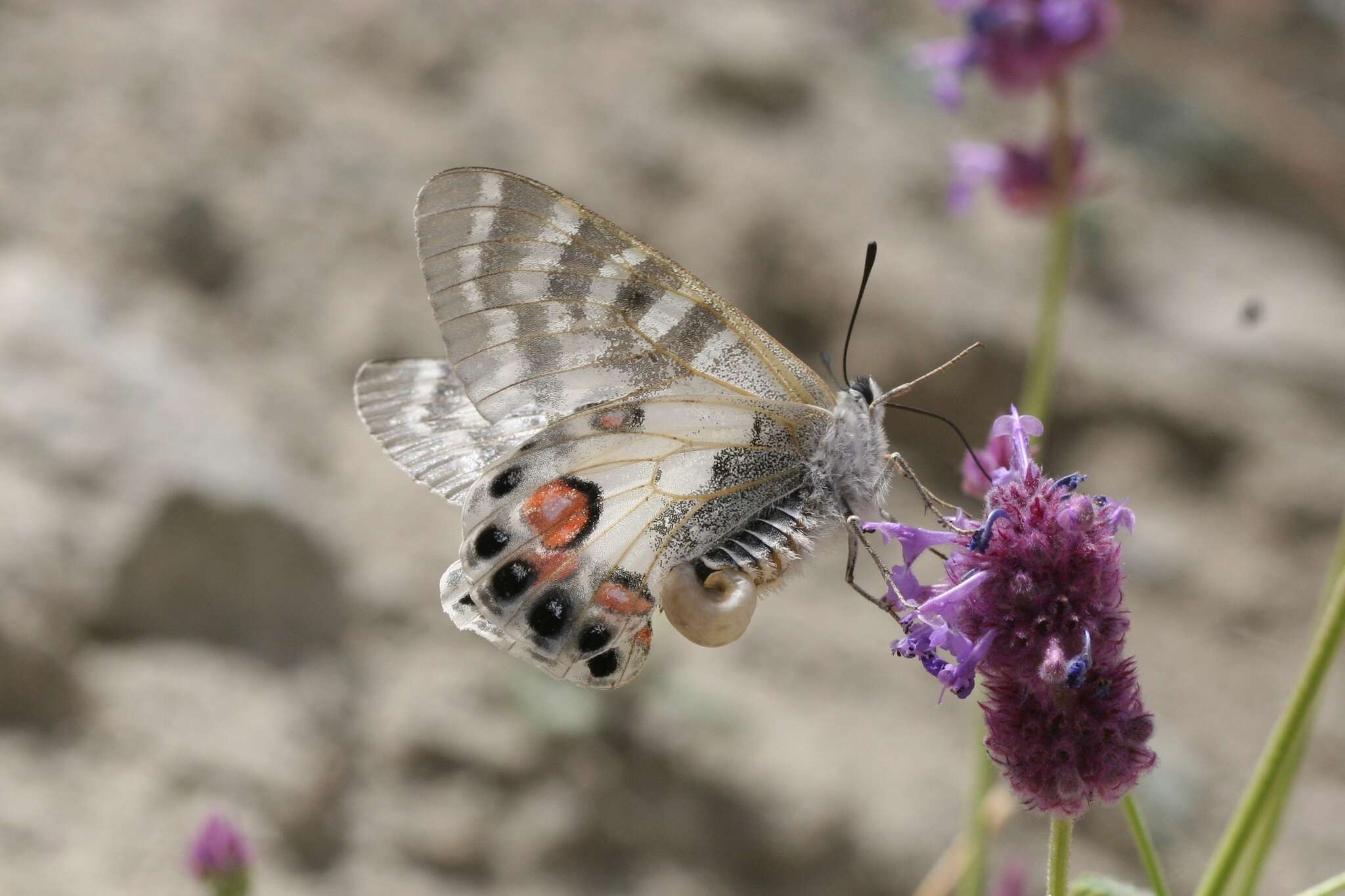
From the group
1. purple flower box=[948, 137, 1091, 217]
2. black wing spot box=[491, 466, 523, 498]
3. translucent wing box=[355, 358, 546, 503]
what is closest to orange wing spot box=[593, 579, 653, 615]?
black wing spot box=[491, 466, 523, 498]

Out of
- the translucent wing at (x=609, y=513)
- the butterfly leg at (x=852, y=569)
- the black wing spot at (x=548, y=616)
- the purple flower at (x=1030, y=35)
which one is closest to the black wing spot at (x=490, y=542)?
the translucent wing at (x=609, y=513)

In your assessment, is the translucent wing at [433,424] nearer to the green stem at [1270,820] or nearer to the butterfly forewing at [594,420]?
the butterfly forewing at [594,420]

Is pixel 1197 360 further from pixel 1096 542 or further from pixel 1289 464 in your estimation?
pixel 1096 542

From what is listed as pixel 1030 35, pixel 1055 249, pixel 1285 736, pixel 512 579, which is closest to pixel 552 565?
pixel 512 579

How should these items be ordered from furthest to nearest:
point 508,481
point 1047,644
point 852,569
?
point 508,481 → point 852,569 → point 1047,644

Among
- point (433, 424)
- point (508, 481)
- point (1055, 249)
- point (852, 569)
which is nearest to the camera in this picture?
point (852, 569)

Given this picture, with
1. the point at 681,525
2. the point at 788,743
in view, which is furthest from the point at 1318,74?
the point at 681,525

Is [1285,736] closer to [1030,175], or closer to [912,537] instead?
[912,537]
